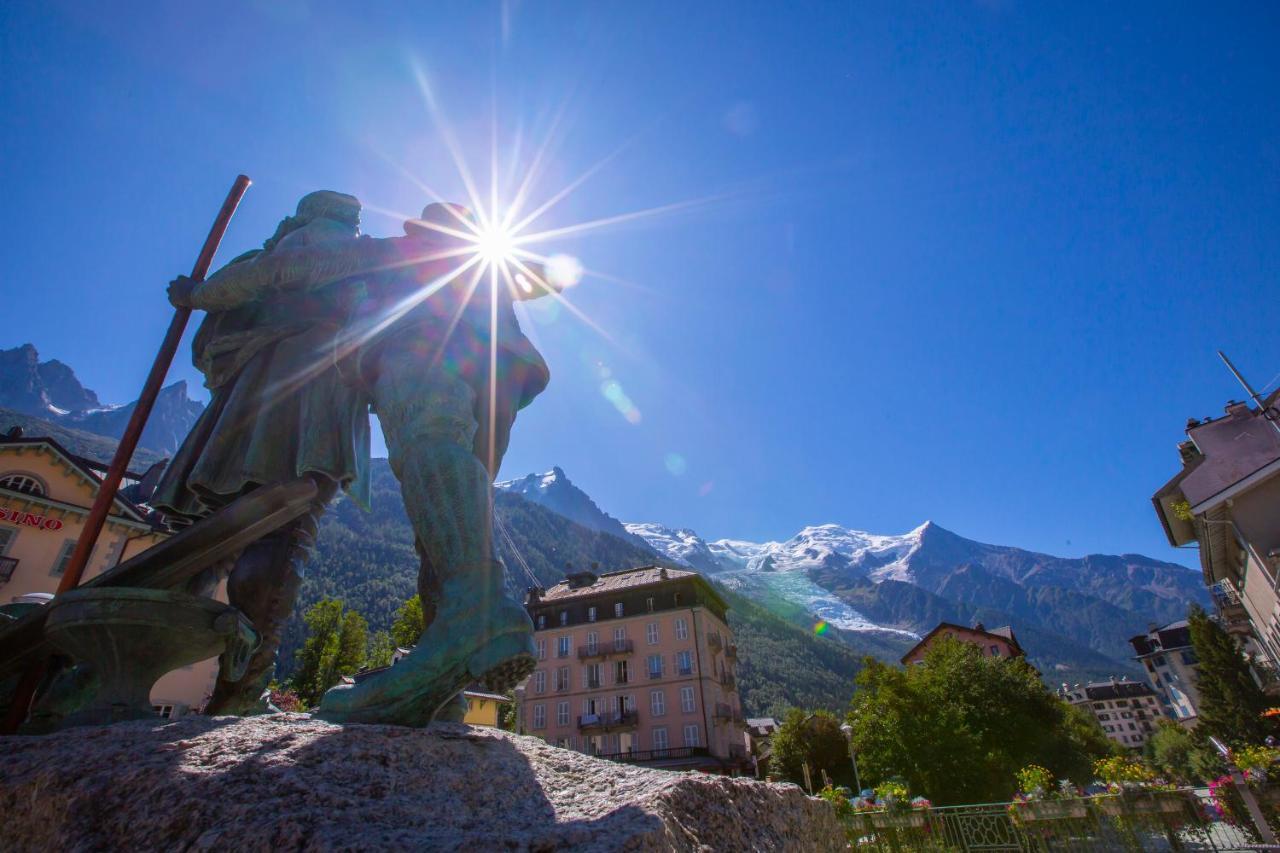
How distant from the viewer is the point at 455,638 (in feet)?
5.15

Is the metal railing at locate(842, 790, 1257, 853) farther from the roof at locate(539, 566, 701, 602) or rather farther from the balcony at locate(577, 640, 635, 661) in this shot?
the balcony at locate(577, 640, 635, 661)

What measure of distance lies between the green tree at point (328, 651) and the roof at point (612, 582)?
15.1 meters

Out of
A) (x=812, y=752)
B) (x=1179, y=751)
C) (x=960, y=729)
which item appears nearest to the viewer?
(x=960, y=729)

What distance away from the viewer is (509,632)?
1.56 metres

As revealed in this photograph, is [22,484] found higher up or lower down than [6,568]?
higher up

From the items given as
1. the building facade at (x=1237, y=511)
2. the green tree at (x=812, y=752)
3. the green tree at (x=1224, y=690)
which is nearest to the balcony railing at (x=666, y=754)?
the green tree at (x=812, y=752)

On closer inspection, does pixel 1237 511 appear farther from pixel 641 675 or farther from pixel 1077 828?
pixel 641 675

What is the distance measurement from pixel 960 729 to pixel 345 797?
34146mm

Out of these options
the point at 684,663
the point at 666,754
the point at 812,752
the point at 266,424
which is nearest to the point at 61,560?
the point at 266,424

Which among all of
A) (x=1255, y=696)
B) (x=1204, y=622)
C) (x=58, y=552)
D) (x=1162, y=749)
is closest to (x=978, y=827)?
(x=58, y=552)

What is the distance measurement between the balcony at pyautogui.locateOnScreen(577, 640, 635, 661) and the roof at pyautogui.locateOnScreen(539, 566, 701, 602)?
3.98 m

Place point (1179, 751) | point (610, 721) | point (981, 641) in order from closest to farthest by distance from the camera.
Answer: point (610, 721)
point (981, 641)
point (1179, 751)

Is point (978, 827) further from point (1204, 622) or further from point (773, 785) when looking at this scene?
point (1204, 622)

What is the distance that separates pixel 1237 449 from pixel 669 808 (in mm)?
32406
